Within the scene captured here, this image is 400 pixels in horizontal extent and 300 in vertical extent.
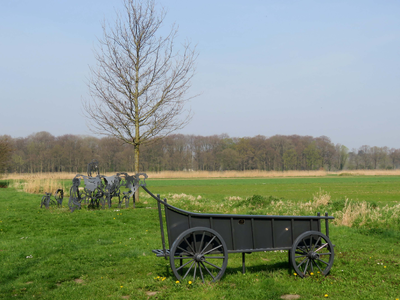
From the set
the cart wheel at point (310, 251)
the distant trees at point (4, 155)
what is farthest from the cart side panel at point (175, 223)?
the distant trees at point (4, 155)

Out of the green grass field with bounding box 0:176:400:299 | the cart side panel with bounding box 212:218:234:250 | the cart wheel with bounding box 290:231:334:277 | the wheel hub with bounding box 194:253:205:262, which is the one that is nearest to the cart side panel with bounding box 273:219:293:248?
the cart wheel with bounding box 290:231:334:277

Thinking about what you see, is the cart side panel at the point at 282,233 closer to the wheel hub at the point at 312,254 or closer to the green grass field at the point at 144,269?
the wheel hub at the point at 312,254

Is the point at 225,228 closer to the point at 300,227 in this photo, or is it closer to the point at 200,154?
the point at 300,227

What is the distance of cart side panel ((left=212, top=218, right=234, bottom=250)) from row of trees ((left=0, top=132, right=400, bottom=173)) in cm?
7391

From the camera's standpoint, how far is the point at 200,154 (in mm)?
96250

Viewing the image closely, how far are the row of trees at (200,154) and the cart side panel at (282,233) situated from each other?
73842mm

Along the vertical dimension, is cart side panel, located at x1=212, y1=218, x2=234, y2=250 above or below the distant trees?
below

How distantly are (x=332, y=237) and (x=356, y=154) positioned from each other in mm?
111849

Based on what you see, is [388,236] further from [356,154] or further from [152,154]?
[356,154]

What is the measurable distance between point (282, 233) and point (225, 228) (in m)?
0.96

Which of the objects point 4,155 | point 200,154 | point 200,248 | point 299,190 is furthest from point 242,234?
point 200,154

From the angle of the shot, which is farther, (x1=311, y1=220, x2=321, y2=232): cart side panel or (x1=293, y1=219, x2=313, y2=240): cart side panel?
(x1=311, y1=220, x2=321, y2=232): cart side panel

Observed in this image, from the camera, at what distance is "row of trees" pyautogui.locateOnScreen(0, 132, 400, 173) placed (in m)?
81.9

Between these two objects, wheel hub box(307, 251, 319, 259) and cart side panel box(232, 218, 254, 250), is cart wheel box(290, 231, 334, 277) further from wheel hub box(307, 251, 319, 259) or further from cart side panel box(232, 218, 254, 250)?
cart side panel box(232, 218, 254, 250)
